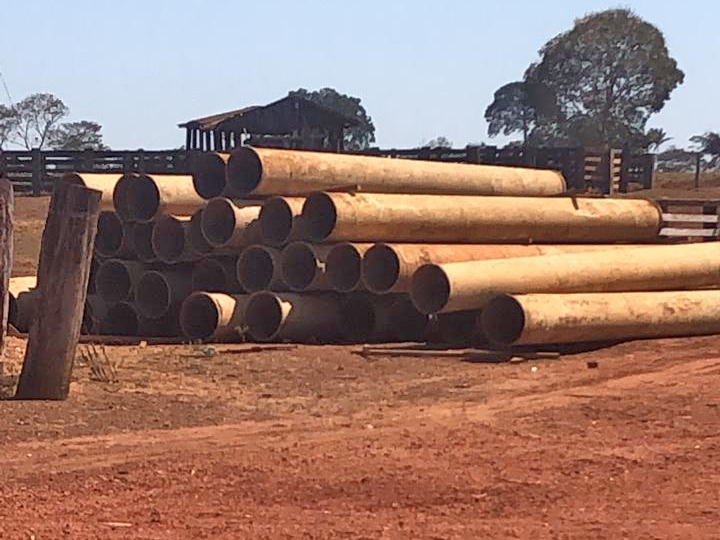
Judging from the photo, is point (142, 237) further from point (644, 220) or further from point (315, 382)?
point (644, 220)

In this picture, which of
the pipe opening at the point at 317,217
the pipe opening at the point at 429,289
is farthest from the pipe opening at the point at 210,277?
the pipe opening at the point at 429,289

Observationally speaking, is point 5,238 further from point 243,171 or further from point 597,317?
point 597,317

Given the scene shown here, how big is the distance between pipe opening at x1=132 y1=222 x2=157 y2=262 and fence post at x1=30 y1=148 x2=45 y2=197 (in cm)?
1804

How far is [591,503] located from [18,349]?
25.2 ft

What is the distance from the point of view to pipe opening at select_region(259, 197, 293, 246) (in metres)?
15.3

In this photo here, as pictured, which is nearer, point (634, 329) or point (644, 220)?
point (634, 329)

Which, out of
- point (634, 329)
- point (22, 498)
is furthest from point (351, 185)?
point (22, 498)

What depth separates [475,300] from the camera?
14.1 metres

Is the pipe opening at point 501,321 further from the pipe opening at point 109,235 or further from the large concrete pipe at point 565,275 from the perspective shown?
the pipe opening at point 109,235

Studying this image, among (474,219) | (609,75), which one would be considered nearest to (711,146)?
(609,75)

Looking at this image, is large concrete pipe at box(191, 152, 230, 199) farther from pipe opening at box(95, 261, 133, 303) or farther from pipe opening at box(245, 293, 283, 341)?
pipe opening at box(245, 293, 283, 341)

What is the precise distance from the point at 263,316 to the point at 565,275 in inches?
128

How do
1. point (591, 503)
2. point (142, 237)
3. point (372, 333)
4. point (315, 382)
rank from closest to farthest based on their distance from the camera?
point (591, 503), point (315, 382), point (372, 333), point (142, 237)

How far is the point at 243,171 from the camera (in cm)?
1590
